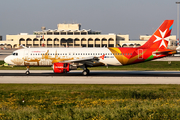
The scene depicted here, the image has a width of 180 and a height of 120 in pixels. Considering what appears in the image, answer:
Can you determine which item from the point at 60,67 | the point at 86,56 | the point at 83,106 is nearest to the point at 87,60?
the point at 86,56

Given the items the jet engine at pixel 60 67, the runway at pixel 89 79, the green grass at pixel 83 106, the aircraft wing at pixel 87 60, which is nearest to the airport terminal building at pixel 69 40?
the aircraft wing at pixel 87 60

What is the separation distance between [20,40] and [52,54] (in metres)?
144

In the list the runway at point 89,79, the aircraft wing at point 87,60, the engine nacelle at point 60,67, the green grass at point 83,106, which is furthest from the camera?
the aircraft wing at point 87,60

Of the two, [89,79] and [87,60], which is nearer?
[89,79]

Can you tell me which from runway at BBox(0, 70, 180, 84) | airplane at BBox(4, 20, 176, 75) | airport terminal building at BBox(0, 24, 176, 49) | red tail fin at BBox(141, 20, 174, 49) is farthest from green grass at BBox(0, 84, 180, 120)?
airport terminal building at BBox(0, 24, 176, 49)

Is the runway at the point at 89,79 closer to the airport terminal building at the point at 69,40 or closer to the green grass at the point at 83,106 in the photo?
the green grass at the point at 83,106

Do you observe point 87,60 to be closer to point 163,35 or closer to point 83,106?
point 163,35

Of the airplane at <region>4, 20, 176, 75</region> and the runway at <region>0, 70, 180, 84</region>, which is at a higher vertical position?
the airplane at <region>4, 20, 176, 75</region>

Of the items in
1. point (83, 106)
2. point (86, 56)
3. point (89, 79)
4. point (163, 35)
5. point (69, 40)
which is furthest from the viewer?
point (69, 40)

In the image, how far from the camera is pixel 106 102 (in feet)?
62.5

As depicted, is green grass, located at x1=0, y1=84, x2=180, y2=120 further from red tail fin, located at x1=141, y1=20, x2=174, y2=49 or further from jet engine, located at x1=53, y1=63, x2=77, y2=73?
red tail fin, located at x1=141, y1=20, x2=174, y2=49

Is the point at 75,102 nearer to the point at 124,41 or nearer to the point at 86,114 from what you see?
the point at 86,114

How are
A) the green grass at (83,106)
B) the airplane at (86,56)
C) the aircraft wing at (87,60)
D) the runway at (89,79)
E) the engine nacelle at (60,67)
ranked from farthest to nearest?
the airplane at (86,56) → the aircraft wing at (87,60) → the engine nacelle at (60,67) → the runway at (89,79) → the green grass at (83,106)

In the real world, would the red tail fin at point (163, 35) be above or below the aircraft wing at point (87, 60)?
above
